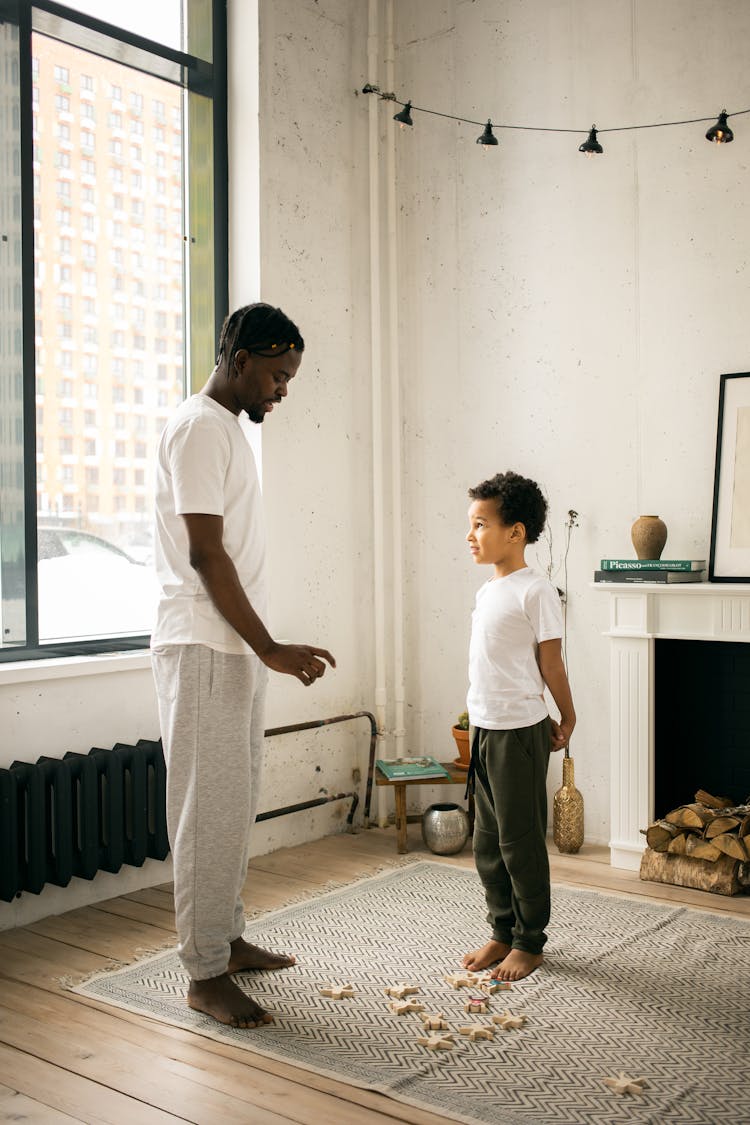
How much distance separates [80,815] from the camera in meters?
2.97

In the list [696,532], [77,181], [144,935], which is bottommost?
[144,935]

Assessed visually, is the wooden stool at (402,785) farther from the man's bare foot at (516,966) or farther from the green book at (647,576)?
the man's bare foot at (516,966)

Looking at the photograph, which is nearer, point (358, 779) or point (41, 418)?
point (41, 418)

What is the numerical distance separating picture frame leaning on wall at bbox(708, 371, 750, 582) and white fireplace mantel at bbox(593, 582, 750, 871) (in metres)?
0.12

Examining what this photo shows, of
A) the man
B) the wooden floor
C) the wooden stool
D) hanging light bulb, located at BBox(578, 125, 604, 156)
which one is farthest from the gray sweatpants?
hanging light bulb, located at BBox(578, 125, 604, 156)

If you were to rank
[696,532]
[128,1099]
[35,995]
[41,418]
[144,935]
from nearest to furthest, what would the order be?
[128,1099] → [35,995] → [144,935] → [41,418] → [696,532]

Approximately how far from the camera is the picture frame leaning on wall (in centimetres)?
334

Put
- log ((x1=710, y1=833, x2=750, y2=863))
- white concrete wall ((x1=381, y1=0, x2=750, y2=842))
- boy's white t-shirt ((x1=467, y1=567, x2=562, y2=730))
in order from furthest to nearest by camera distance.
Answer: white concrete wall ((x1=381, y1=0, x2=750, y2=842)) < log ((x1=710, y1=833, x2=750, y2=863)) < boy's white t-shirt ((x1=467, y1=567, x2=562, y2=730))

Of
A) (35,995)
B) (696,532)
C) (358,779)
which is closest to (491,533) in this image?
(696,532)

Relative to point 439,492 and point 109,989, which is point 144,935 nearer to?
point 109,989

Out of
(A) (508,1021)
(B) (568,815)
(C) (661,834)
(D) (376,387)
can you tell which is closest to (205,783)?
(A) (508,1021)

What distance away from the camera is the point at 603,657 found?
145 inches

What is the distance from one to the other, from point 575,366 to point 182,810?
2.27 meters

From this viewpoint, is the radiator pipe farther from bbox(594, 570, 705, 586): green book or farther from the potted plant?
bbox(594, 570, 705, 586): green book
